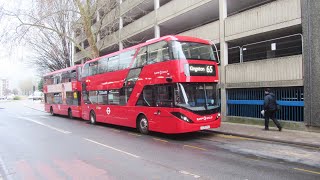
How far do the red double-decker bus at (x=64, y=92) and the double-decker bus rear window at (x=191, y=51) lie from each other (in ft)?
39.2

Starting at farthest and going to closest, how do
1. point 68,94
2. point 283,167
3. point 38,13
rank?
point 38,13 → point 68,94 → point 283,167

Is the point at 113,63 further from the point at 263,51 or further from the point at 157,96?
the point at 263,51

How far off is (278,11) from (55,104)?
63.3ft

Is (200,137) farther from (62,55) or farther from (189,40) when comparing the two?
(62,55)

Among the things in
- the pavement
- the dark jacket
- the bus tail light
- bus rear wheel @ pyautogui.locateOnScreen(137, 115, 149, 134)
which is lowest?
the pavement

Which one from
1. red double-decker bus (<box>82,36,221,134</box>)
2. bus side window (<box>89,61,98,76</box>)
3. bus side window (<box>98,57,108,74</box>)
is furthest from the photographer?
bus side window (<box>89,61,98,76</box>)

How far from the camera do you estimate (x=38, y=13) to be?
25875mm

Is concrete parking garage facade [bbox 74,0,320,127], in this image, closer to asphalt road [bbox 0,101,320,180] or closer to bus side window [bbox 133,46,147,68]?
asphalt road [bbox 0,101,320,180]

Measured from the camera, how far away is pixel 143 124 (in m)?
13.8

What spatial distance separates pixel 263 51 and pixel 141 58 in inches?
334

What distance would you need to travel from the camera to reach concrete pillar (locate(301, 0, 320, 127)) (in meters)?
12.5

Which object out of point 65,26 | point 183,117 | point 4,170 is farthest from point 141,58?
point 65,26

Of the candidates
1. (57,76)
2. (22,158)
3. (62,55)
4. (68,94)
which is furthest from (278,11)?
(62,55)

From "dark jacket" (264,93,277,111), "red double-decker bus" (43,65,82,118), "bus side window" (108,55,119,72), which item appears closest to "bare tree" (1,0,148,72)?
"red double-decker bus" (43,65,82,118)
